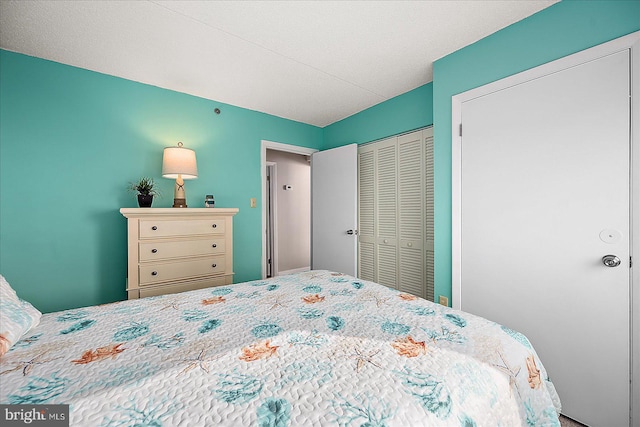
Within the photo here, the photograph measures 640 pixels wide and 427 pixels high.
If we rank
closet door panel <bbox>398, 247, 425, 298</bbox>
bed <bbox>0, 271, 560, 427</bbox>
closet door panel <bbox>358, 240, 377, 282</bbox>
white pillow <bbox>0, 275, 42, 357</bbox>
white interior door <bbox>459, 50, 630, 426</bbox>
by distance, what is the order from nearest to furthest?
bed <bbox>0, 271, 560, 427</bbox> → white pillow <bbox>0, 275, 42, 357</bbox> → white interior door <bbox>459, 50, 630, 426</bbox> → closet door panel <bbox>398, 247, 425, 298</bbox> → closet door panel <bbox>358, 240, 377, 282</bbox>

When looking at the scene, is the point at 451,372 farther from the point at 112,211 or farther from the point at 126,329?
the point at 112,211

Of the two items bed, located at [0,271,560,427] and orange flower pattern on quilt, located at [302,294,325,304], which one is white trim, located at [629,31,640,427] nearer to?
bed, located at [0,271,560,427]

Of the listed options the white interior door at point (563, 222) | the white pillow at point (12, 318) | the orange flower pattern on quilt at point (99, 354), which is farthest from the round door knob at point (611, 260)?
the white pillow at point (12, 318)

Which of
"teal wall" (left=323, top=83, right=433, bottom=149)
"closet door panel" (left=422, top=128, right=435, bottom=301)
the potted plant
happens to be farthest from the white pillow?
"teal wall" (left=323, top=83, right=433, bottom=149)

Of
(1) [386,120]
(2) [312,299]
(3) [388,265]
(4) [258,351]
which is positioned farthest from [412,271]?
(4) [258,351]

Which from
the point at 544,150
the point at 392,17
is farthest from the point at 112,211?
the point at 544,150

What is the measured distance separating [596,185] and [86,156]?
3634 millimetres

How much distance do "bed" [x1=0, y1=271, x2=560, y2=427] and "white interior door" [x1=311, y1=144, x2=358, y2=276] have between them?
2.11 m

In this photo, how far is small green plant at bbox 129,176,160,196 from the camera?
241 centimetres

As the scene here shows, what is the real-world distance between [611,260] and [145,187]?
3.28m

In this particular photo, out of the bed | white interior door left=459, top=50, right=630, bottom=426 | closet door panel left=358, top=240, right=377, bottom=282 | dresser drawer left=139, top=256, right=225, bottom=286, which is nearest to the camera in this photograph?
the bed

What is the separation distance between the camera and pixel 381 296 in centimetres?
139

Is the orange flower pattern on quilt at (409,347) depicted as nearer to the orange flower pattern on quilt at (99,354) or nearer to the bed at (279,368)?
the bed at (279,368)

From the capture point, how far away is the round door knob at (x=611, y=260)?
1.43 metres
